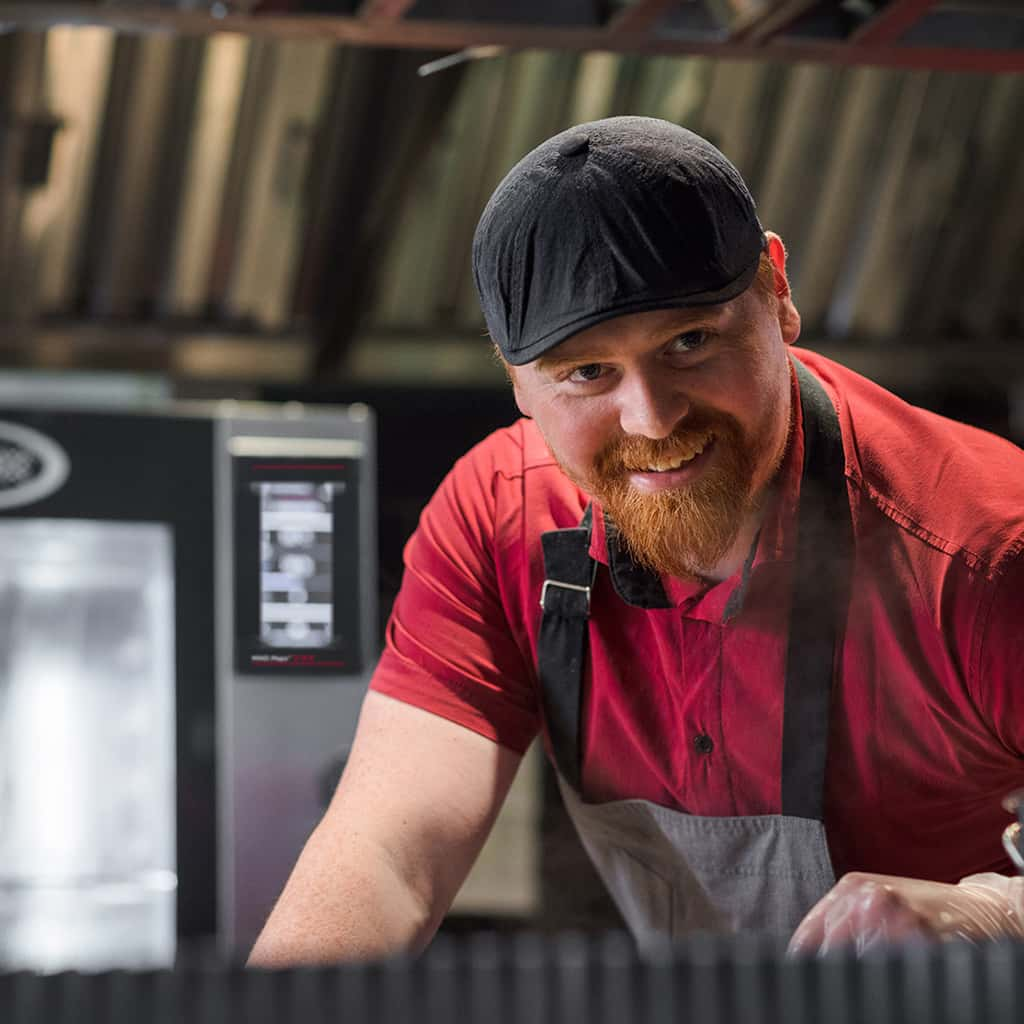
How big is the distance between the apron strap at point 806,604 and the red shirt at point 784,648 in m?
0.01

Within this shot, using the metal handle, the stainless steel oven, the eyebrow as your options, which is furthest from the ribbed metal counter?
the stainless steel oven

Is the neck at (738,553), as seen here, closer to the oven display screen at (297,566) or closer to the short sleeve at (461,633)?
the short sleeve at (461,633)

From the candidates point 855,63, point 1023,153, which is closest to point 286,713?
point 855,63

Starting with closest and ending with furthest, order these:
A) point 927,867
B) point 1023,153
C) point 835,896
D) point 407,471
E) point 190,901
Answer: point 835,896
point 927,867
point 190,901
point 407,471
point 1023,153

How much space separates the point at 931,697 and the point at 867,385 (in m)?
0.30

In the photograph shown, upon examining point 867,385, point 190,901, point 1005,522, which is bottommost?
point 190,901

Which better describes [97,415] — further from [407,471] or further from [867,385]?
[867,385]

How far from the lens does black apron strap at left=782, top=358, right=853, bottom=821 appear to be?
1.21m

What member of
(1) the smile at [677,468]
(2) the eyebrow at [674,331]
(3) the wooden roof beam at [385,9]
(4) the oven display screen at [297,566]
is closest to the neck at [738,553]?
(1) the smile at [677,468]

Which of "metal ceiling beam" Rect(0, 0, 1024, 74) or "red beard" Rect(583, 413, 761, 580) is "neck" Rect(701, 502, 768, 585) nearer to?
"red beard" Rect(583, 413, 761, 580)

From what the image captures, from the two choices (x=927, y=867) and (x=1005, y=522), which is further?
(x=927, y=867)

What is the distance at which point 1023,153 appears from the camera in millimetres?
2725

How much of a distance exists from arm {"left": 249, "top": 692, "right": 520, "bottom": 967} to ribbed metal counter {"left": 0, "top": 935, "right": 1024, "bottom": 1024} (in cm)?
59

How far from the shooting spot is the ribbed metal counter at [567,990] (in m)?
0.41
